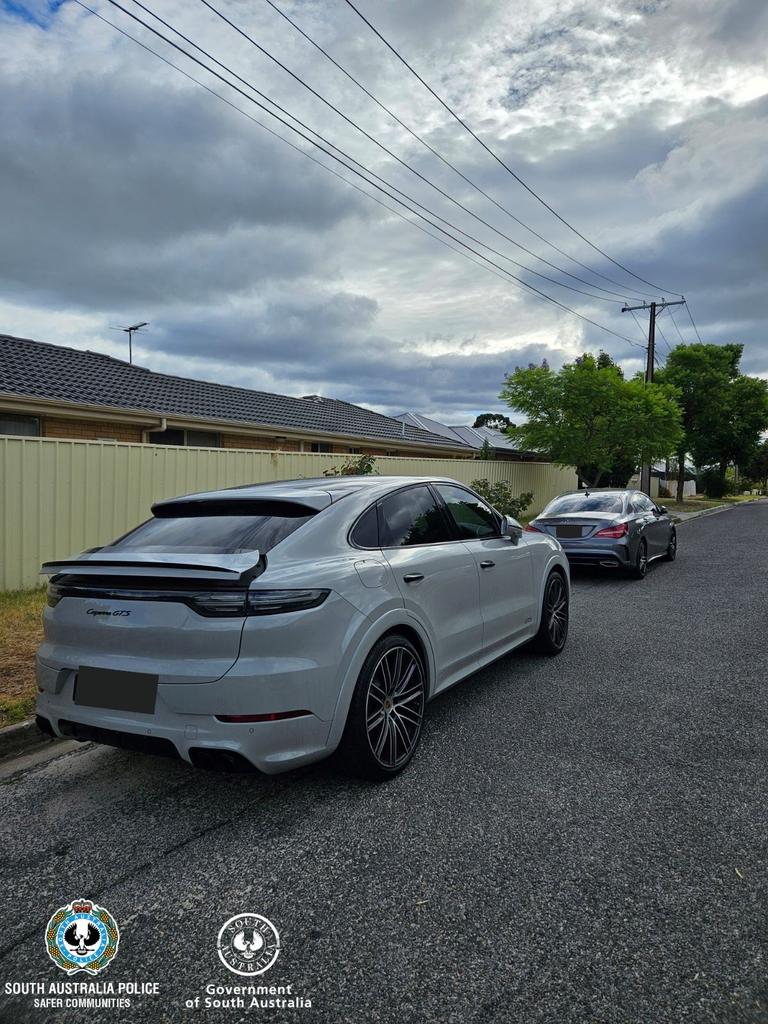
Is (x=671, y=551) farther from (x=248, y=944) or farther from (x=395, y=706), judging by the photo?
(x=248, y=944)

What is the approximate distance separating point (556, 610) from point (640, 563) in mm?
5015

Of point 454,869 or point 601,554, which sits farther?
point 601,554

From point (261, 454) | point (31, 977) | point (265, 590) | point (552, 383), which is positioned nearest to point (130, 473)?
point (261, 454)

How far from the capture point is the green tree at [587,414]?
20.7 m

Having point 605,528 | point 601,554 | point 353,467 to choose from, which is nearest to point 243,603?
point 601,554

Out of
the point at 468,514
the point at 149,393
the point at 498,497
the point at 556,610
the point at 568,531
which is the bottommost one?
the point at 556,610

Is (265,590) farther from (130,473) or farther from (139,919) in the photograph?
(130,473)

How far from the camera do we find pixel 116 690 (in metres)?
2.99

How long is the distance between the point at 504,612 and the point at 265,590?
8.01 ft

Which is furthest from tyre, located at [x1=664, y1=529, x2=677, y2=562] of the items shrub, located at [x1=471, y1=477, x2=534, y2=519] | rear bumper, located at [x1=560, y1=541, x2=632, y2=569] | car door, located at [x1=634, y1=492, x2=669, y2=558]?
shrub, located at [x1=471, y1=477, x2=534, y2=519]

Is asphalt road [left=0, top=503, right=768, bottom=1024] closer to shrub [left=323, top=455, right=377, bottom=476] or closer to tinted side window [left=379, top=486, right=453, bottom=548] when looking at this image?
tinted side window [left=379, top=486, right=453, bottom=548]

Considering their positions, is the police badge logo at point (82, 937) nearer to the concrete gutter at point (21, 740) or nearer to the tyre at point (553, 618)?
the concrete gutter at point (21, 740)

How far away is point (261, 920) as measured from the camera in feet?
7.74

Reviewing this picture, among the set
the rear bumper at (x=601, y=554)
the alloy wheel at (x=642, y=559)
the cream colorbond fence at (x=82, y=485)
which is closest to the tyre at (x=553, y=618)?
the cream colorbond fence at (x=82, y=485)
